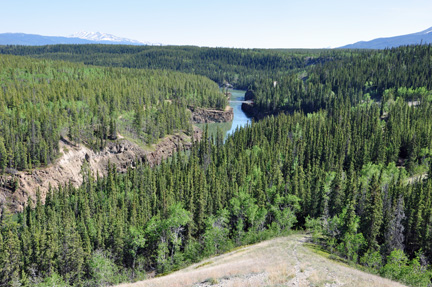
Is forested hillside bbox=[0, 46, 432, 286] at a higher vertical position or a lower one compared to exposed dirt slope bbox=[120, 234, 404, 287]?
lower

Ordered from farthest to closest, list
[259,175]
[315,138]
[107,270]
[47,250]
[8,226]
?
[315,138] → [259,175] → [8,226] → [47,250] → [107,270]

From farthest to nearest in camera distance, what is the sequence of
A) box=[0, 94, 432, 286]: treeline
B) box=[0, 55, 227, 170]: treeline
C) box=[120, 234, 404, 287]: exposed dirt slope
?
box=[0, 55, 227, 170]: treeline, box=[0, 94, 432, 286]: treeline, box=[120, 234, 404, 287]: exposed dirt slope

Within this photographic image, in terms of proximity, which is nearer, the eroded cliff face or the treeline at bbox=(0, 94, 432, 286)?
the treeline at bbox=(0, 94, 432, 286)

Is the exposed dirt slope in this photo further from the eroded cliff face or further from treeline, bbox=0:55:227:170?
treeline, bbox=0:55:227:170

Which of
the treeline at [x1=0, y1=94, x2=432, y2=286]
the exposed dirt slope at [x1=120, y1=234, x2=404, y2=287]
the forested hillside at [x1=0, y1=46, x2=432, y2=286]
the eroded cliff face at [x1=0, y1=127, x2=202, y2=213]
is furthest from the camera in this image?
the eroded cliff face at [x1=0, y1=127, x2=202, y2=213]

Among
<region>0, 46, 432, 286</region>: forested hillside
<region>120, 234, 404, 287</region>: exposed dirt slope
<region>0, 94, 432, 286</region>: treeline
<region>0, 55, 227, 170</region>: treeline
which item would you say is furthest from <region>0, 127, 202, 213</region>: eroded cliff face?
<region>120, 234, 404, 287</region>: exposed dirt slope

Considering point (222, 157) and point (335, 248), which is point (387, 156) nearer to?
point (222, 157)

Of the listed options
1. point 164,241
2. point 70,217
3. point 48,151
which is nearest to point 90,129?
point 48,151
